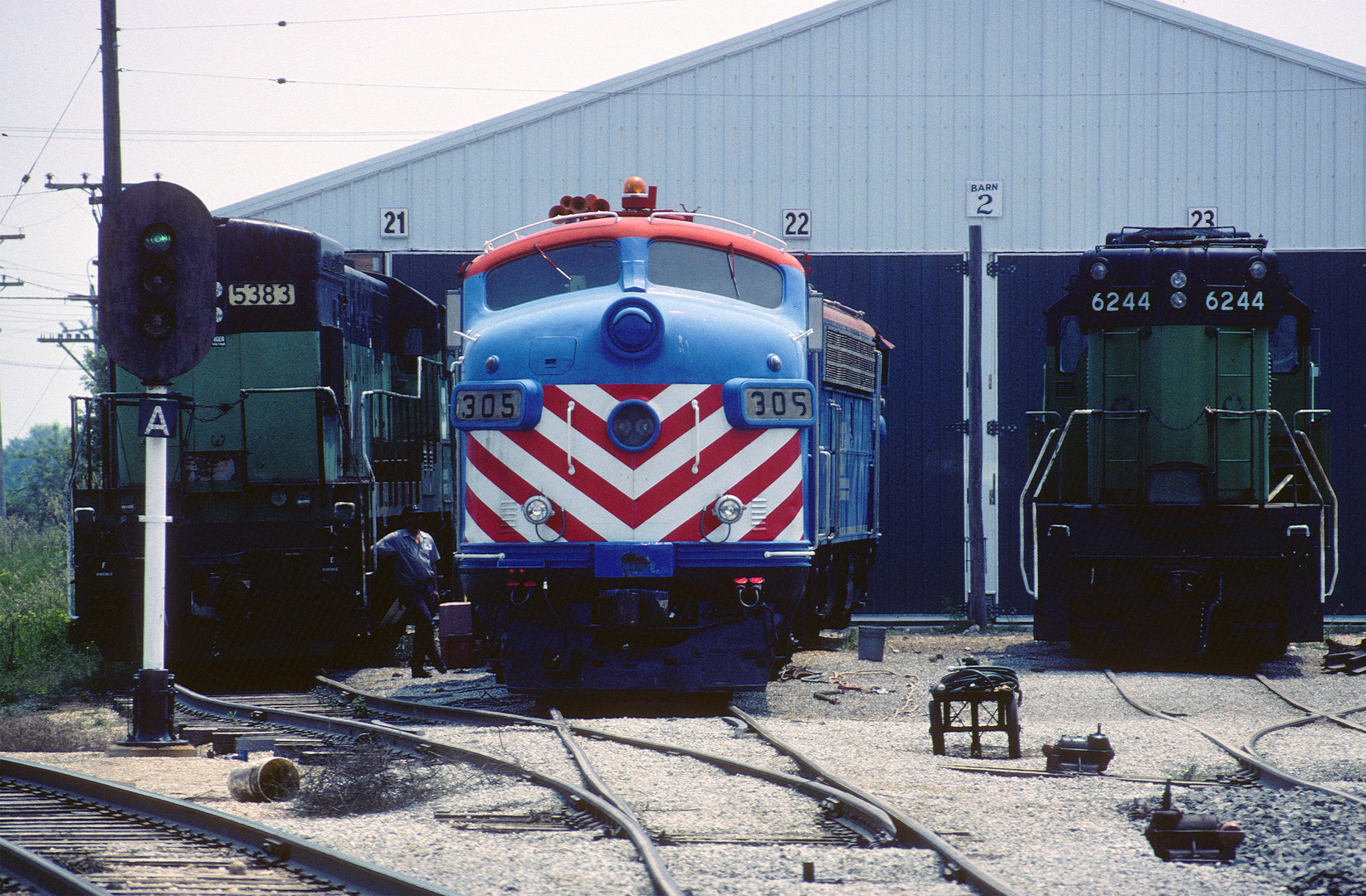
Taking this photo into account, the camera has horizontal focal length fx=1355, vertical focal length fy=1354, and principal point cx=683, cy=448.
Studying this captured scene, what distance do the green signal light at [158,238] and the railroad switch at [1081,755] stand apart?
5.26 metres

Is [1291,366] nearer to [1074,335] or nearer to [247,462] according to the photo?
[1074,335]

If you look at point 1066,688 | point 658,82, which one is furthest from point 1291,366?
point 658,82

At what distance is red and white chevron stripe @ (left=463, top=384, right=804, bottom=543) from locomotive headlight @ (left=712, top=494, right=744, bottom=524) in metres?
0.05

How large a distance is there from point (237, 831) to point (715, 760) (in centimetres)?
241

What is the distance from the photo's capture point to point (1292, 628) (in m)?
11.0

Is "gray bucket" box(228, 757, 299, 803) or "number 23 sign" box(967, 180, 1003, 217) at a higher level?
"number 23 sign" box(967, 180, 1003, 217)

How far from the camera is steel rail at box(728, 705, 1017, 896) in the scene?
4406mm

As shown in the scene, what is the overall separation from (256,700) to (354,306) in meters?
3.63

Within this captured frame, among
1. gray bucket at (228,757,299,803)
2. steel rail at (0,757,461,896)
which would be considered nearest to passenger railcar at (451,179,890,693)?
gray bucket at (228,757,299,803)

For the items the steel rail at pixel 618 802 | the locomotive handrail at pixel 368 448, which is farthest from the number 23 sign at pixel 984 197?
the steel rail at pixel 618 802

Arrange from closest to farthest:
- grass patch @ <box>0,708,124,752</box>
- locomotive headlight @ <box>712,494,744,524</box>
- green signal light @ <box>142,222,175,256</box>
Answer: green signal light @ <box>142,222,175,256</box>
grass patch @ <box>0,708,124,752</box>
locomotive headlight @ <box>712,494,744,524</box>

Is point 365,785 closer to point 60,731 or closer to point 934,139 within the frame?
point 60,731

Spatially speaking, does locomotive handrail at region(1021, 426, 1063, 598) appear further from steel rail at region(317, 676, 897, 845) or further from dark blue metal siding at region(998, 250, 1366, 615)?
steel rail at region(317, 676, 897, 845)

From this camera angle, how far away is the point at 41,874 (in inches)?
175
